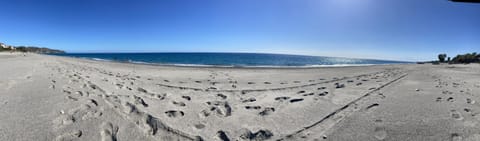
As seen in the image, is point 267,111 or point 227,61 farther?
point 227,61

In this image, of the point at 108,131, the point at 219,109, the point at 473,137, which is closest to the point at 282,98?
the point at 219,109

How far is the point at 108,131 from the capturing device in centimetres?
259

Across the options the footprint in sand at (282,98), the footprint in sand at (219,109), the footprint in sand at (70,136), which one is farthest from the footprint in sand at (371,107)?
the footprint in sand at (70,136)

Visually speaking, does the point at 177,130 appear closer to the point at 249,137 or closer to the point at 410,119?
the point at 249,137

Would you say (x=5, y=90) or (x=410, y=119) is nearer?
(x=410, y=119)

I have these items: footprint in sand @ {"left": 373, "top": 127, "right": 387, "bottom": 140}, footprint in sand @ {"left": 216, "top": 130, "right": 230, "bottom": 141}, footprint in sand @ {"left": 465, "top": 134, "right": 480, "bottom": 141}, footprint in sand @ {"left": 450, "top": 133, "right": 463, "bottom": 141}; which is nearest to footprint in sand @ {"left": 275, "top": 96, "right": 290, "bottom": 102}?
footprint in sand @ {"left": 373, "top": 127, "right": 387, "bottom": 140}

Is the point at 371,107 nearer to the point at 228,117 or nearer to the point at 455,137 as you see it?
the point at 455,137

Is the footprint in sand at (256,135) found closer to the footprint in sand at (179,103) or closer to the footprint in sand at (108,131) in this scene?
the footprint in sand at (108,131)

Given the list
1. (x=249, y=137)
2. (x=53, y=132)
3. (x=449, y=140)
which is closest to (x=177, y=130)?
(x=249, y=137)

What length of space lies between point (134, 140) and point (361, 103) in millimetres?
3806

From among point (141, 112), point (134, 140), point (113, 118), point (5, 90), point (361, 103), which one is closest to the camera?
point (134, 140)

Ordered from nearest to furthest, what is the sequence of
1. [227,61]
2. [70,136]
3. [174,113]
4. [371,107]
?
[70,136] → [174,113] → [371,107] → [227,61]

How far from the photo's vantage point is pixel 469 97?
4.60m

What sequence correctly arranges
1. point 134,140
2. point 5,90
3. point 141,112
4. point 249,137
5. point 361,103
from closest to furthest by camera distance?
point 134,140 < point 249,137 < point 141,112 < point 361,103 < point 5,90
